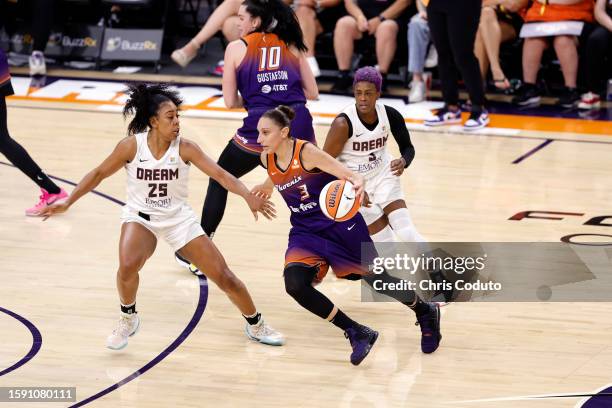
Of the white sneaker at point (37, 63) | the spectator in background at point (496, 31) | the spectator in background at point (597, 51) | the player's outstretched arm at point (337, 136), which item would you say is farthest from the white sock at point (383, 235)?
the white sneaker at point (37, 63)

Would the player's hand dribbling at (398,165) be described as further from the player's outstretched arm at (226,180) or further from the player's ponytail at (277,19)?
the player's ponytail at (277,19)

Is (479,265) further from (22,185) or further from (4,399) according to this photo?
(22,185)

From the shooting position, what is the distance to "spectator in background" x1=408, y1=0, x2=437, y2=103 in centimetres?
1245

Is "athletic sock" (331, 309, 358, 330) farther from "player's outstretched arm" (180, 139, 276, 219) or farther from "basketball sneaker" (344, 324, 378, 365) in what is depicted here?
"player's outstretched arm" (180, 139, 276, 219)

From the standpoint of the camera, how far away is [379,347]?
250 inches

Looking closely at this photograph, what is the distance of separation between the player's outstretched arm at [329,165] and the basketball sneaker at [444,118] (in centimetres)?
561

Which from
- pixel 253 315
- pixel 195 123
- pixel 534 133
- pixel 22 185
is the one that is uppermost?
pixel 253 315

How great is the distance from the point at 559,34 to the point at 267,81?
5.63 meters

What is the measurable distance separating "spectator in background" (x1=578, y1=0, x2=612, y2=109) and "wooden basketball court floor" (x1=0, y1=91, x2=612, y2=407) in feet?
7.93

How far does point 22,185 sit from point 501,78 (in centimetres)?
538

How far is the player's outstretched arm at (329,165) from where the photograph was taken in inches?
236

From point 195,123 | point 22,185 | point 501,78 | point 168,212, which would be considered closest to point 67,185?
point 22,185

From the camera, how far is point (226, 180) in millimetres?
6148

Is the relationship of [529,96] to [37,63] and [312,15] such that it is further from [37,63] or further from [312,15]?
[37,63]
